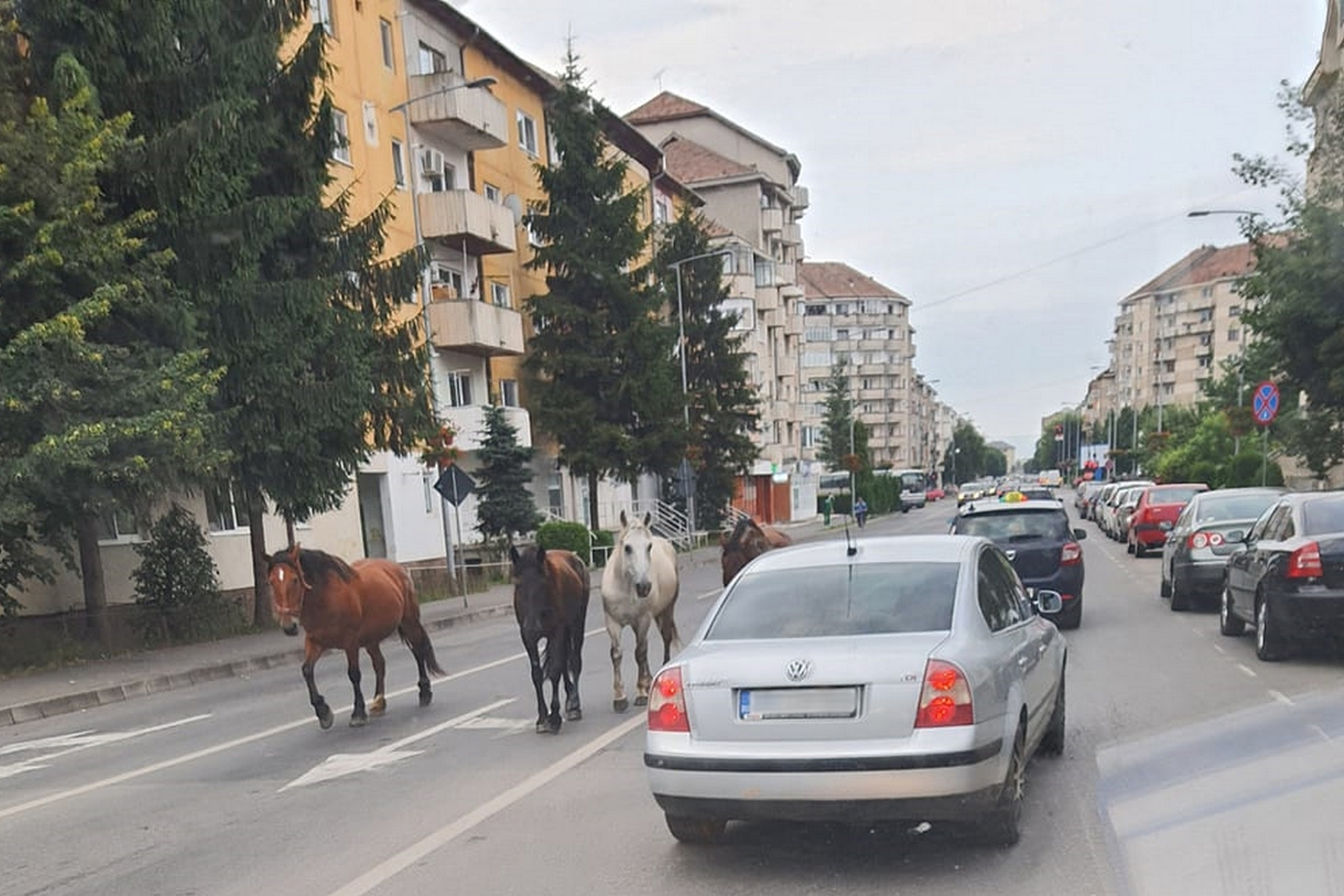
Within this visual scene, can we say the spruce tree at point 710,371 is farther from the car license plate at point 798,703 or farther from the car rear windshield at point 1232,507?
the car license plate at point 798,703

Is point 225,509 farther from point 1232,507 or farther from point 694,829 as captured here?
point 1232,507

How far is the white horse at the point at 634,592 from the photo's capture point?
9336mm

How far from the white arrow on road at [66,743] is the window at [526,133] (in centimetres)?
3278

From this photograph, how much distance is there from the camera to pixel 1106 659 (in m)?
11.4

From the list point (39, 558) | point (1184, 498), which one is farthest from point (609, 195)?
Answer: point (39, 558)

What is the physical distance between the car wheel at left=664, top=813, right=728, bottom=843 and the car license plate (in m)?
0.86

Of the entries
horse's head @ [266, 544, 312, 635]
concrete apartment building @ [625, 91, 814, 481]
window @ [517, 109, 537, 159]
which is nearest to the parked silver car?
horse's head @ [266, 544, 312, 635]

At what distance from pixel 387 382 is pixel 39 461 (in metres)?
8.23

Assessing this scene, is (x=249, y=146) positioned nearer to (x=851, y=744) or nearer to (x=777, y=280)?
(x=851, y=744)

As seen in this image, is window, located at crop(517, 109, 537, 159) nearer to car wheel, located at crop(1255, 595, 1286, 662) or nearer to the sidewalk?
the sidewalk

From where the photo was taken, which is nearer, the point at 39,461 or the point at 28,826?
the point at 28,826

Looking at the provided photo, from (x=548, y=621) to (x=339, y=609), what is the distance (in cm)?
207

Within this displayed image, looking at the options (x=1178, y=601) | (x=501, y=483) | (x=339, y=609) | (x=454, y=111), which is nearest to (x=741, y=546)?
(x=339, y=609)

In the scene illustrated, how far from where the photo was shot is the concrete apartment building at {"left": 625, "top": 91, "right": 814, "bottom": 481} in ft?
237
